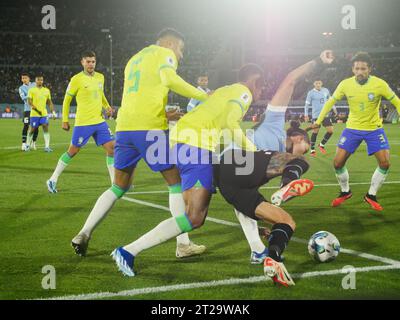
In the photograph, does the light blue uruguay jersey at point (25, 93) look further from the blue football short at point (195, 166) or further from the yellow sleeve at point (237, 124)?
the yellow sleeve at point (237, 124)

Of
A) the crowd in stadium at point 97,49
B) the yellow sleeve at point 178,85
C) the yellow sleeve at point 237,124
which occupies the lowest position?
the yellow sleeve at point 237,124

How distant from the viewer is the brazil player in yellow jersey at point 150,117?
215 inches

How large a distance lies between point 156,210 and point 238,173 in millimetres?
3638

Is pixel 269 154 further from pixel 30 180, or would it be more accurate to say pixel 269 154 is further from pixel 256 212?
pixel 30 180

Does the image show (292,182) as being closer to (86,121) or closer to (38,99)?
(86,121)

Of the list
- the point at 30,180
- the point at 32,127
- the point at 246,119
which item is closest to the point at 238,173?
the point at 30,180

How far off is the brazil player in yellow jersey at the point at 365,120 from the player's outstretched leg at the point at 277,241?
418 cm

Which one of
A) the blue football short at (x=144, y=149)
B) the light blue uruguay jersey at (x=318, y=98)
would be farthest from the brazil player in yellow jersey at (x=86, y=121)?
the light blue uruguay jersey at (x=318, y=98)

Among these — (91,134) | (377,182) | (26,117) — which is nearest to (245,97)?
(377,182)

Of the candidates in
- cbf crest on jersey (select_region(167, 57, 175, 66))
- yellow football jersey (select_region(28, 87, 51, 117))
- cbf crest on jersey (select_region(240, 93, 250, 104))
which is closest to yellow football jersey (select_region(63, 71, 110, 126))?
cbf crest on jersey (select_region(167, 57, 175, 66))

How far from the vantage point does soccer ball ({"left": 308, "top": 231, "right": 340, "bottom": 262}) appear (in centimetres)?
548

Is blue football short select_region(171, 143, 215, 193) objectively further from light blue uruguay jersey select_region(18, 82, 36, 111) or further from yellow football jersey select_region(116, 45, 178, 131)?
light blue uruguay jersey select_region(18, 82, 36, 111)

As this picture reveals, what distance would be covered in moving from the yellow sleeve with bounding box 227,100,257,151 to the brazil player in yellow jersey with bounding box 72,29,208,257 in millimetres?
363

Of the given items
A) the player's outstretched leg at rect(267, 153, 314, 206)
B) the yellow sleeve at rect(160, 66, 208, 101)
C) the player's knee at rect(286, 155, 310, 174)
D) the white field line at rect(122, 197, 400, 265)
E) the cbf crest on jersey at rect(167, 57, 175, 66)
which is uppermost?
the cbf crest on jersey at rect(167, 57, 175, 66)
